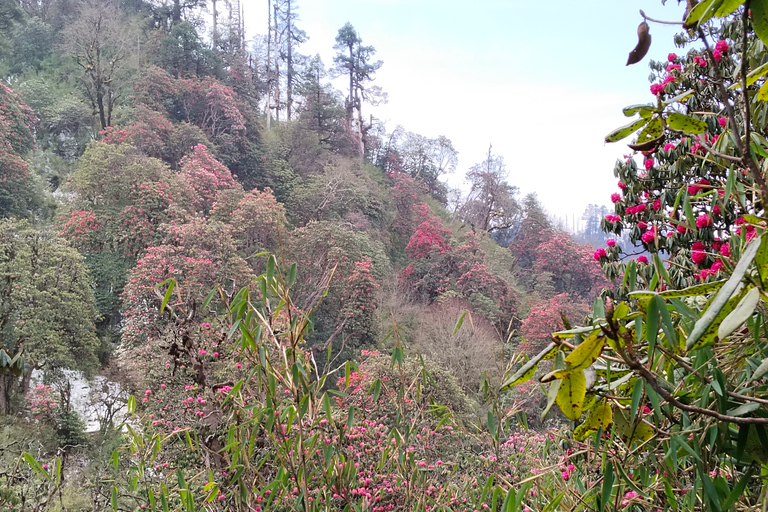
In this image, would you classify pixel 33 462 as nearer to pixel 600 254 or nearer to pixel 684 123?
pixel 684 123

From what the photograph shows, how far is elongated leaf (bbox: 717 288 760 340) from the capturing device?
0.26 m

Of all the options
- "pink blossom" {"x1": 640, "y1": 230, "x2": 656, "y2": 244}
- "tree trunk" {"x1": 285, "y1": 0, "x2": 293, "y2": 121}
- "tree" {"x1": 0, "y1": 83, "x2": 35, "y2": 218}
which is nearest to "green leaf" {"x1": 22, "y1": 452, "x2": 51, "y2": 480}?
"pink blossom" {"x1": 640, "y1": 230, "x2": 656, "y2": 244}

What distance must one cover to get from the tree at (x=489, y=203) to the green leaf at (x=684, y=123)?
1192cm

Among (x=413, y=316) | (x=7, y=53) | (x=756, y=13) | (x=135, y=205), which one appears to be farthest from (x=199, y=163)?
(x=756, y=13)

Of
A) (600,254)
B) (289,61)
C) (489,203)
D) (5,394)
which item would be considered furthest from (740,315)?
(289,61)

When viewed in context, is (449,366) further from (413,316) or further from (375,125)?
(375,125)

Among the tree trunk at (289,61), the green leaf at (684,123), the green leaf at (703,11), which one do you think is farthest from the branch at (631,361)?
the tree trunk at (289,61)

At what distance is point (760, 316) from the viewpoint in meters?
0.42

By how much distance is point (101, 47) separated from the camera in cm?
1052

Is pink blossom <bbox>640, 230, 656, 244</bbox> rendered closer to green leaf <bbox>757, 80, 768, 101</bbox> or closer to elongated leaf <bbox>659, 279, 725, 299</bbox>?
green leaf <bbox>757, 80, 768, 101</bbox>

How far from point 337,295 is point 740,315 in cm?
724

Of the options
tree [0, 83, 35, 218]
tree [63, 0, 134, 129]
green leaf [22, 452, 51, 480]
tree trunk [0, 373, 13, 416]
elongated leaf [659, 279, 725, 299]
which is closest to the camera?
elongated leaf [659, 279, 725, 299]

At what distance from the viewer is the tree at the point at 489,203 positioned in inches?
503

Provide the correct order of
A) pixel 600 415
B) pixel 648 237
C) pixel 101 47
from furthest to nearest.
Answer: pixel 101 47 → pixel 648 237 → pixel 600 415
